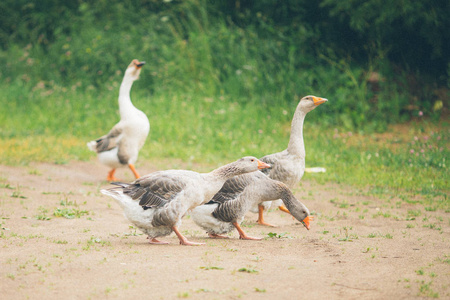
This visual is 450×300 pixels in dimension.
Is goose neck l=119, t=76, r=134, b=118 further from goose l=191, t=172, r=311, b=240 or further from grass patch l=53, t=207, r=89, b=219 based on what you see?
goose l=191, t=172, r=311, b=240

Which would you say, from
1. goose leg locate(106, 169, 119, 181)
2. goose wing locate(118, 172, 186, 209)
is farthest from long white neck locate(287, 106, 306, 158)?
goose leg locate(106, 169, 119, 181)

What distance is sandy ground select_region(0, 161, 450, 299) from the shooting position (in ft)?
13.8

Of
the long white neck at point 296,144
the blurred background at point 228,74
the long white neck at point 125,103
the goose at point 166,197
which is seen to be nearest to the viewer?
the goose at point 166,197

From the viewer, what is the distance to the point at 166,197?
18.1 ft

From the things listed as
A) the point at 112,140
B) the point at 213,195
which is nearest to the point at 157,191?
the point at 213,195

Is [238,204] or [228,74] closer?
[238,204]

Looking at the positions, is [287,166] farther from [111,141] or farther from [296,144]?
[111,141]

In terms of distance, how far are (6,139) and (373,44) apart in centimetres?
893

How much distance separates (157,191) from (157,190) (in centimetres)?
1

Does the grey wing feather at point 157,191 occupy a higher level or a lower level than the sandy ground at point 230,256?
higher

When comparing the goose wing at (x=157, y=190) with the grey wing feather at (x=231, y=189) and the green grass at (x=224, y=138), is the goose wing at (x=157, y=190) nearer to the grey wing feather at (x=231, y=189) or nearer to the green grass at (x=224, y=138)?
the grey wing feather at (x=231, y=189)

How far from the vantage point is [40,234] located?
5.91 metres

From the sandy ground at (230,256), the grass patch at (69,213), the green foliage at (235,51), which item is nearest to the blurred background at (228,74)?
the green foliage at (235,51)

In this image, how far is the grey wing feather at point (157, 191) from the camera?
5.51 m
